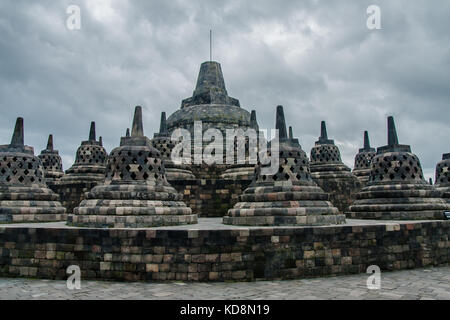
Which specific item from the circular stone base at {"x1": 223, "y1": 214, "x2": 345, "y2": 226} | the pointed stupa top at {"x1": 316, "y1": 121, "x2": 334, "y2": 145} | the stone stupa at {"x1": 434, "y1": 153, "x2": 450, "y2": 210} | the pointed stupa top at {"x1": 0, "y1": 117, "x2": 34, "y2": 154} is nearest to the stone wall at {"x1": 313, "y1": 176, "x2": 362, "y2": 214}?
the pointed stupa top at {"x1": 316, "y1": 121, "x2": 334, "y2": 145}

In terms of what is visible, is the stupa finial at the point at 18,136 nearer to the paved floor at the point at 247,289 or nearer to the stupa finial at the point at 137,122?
the stupa finial at the point at 137,122

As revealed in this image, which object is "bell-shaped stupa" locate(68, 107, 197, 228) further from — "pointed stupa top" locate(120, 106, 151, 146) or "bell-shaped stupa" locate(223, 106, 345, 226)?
"bell-shaped stupa" locate(223, 106, 345, 226)

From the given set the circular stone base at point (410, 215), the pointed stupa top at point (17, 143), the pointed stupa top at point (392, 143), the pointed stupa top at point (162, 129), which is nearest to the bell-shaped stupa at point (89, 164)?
the pointed stupa top at point (162, 129)

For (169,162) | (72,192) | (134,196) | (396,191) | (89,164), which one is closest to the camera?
(134,196)

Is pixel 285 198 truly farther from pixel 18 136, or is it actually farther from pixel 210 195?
pixel 18 136

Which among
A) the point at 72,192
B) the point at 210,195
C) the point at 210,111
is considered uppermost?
the point at 210,111

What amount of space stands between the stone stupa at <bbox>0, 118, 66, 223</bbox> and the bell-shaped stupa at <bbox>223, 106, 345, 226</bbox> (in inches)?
237

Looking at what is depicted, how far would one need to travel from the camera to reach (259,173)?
10.5 metres

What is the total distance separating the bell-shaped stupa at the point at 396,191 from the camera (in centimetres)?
1161

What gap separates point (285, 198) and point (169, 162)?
8889 millimetres

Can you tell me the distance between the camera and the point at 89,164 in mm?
19594

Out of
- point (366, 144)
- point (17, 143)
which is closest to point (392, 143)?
point (366, 144)
